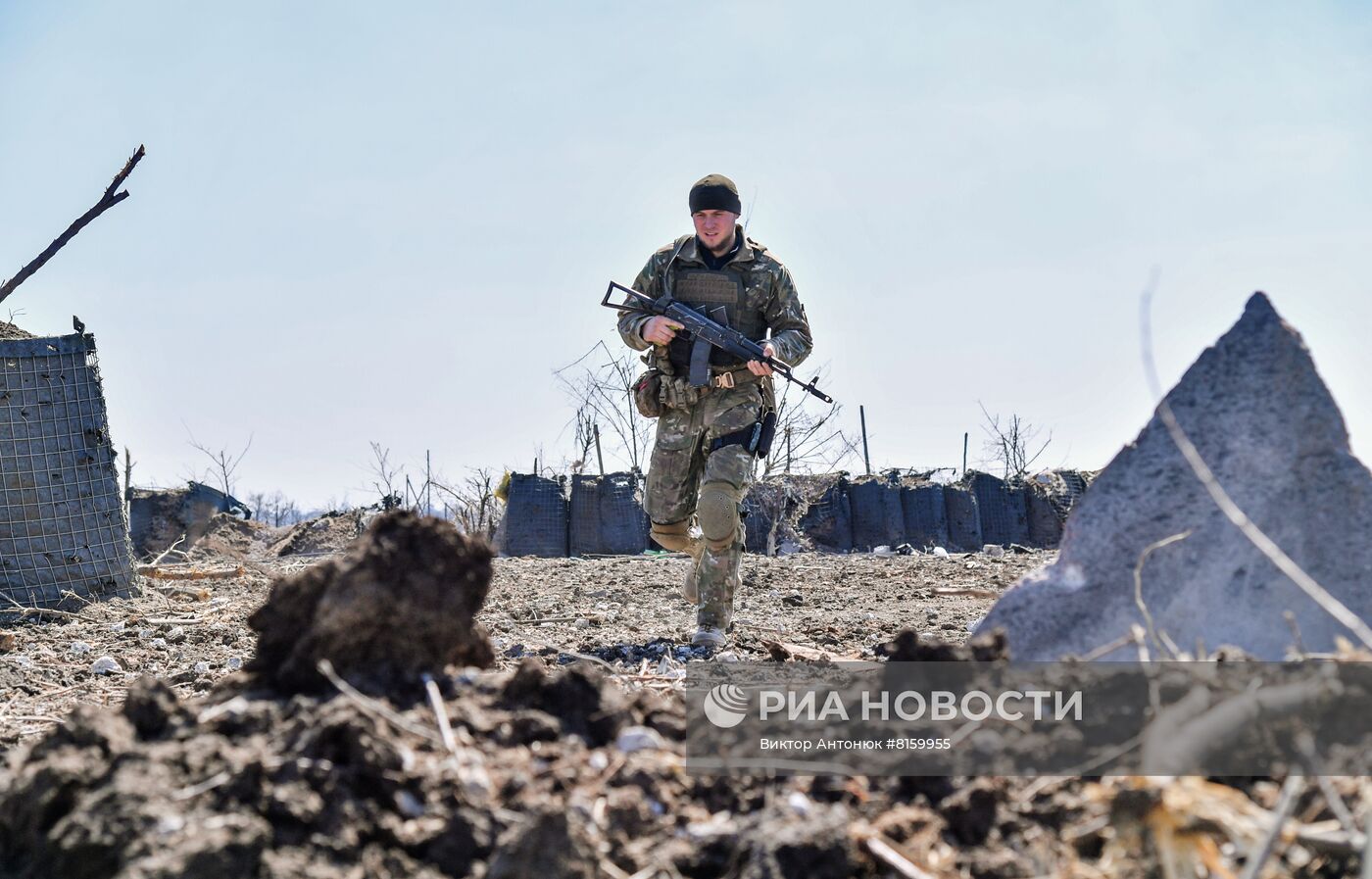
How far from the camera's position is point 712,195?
4832 millimetres

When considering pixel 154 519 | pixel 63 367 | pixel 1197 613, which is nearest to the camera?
pixel 1197 613

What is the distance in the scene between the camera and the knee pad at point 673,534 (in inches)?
200

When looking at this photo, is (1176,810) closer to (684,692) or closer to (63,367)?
(684,692)

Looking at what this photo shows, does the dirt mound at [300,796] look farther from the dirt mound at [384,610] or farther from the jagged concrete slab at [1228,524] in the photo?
the jagged concrete slab at [1228,524]

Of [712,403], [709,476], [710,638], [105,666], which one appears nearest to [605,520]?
[712,403]

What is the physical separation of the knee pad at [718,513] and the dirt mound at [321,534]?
35.5 feet

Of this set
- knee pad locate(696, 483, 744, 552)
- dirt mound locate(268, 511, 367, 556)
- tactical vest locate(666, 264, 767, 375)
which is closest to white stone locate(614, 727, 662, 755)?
knee pad locate(696, 483, 744, 552)

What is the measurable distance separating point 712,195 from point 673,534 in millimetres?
1406

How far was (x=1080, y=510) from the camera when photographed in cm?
258

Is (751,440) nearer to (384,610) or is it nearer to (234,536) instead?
(384,610)

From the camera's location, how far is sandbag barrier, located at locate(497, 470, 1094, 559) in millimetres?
12711

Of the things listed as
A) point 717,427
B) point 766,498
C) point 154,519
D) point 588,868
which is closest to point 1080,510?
point 588,868

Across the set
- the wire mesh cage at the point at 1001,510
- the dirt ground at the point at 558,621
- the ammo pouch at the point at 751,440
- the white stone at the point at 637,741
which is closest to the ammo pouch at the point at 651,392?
the ammo pouch at the point at 751,440

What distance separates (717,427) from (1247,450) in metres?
2.58
